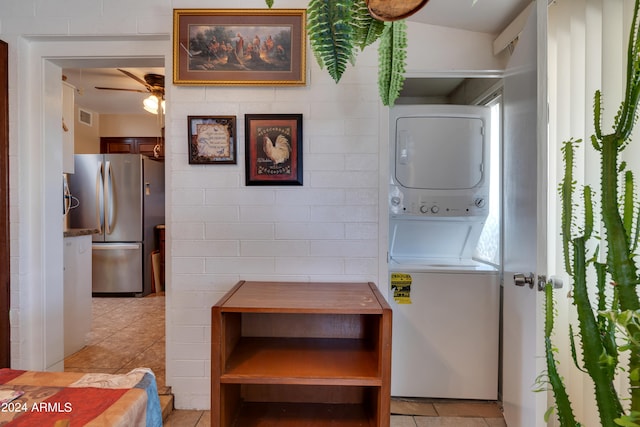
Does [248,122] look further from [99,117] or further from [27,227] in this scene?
[99,117]

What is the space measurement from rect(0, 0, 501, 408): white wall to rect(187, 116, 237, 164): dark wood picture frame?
41 millimetres

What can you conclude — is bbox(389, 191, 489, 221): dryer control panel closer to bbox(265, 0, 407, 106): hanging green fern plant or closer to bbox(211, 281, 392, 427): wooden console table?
bbox(211, 281, 392, 427): wooden console table

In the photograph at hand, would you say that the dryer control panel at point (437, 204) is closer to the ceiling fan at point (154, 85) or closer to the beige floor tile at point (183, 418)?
the beige floor tile at point (183, 418)

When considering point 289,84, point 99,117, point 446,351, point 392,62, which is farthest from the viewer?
point 99,117

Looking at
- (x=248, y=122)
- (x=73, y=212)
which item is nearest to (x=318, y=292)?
(x=248, y=122)

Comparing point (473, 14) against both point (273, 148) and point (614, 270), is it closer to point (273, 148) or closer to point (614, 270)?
point (273, 148)

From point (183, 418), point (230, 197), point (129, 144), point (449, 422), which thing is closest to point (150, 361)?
point (183, 418)

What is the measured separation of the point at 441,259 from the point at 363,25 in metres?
1.66

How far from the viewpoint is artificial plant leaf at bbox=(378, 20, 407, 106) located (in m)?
0.97

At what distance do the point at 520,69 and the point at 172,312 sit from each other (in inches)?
87.4

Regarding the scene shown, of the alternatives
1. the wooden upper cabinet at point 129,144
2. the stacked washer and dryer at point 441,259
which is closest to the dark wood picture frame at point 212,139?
the stacked washer and dryer at point 441,259

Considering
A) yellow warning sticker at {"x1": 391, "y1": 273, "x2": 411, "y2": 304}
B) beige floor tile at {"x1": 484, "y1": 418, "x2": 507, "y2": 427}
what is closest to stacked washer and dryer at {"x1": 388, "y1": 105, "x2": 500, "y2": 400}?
yellow warning sticker at {"x1": 391, "y1": 273, "x2": 411, "y2": 304}

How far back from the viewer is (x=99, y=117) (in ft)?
15.7

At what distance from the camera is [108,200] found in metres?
3.70
